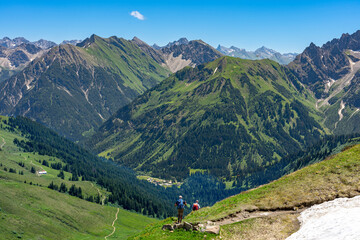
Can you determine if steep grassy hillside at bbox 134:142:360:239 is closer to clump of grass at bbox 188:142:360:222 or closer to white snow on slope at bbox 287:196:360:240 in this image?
clump of grass at bbox 188:142:360:222

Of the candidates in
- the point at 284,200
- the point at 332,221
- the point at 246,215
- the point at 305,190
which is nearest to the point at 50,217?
the point at 246,215

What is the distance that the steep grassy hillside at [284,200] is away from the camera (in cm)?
3997

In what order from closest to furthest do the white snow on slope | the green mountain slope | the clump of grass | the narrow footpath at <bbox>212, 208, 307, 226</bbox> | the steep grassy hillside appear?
the white snow on slope
the steep grassy hillside
the narrow footpath at <bbox>212, 208, 307, 226</bbox>
the clump of grass
the green mountain slope

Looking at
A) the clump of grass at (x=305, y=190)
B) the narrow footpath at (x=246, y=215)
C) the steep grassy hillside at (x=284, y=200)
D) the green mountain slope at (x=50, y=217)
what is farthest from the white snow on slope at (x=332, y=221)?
Answer: the green mountain slope at (x=50, y=217)

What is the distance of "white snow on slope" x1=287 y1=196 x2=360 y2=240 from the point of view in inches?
1268

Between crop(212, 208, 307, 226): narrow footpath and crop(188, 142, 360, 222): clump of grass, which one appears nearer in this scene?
crop(212, 208, 307, 226): narrow footpath

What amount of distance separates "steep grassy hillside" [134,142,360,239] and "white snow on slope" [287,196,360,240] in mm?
1656

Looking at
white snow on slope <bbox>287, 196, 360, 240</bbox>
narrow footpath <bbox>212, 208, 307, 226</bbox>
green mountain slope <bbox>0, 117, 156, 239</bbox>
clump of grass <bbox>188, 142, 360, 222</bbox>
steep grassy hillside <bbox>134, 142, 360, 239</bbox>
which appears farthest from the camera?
green mountain slope <bbox>0, 117, 156, 239</bbox>

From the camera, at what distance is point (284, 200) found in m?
46.9

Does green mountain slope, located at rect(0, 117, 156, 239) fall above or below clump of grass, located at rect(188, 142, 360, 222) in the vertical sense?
below

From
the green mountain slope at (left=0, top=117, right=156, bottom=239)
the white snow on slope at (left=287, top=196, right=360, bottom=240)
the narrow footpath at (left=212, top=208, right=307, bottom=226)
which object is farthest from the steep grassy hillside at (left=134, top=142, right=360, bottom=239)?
the green mountain slope at (left=0, top=117, right=156, bottom=239)

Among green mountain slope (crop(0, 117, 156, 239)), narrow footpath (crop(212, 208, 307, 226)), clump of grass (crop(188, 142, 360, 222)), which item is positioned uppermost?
clump of grass (crop(188, 142, 360, 222))

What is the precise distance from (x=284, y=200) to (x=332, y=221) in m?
10.3

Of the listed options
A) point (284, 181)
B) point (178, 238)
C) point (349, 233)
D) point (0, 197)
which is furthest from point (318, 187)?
point (0, 197)
